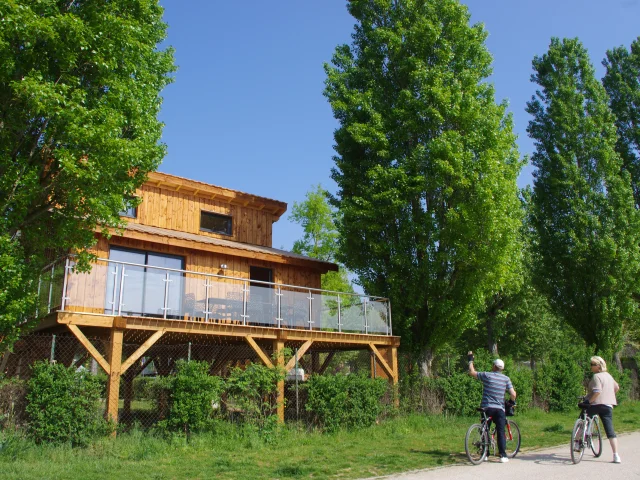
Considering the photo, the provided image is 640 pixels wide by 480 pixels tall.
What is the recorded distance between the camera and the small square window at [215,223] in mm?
19609

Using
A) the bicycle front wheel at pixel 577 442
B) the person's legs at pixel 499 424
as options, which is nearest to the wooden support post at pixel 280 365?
the person's legs at pixel 499 424

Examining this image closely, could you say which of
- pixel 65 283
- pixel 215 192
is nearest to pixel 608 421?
pixel 65 283

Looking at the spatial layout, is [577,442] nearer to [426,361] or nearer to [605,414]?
[605,414]

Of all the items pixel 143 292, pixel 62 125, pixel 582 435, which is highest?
pixel 62 125

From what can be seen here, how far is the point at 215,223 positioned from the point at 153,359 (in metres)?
5.15

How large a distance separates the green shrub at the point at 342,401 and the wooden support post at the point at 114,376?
14.4ft

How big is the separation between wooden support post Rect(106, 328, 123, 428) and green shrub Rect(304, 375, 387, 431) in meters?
4.40

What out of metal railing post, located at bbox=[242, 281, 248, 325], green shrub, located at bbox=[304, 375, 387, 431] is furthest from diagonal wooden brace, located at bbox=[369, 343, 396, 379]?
metal railing post, located at bbox=[242, 281, 248, 325]

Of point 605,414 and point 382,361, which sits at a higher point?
point 382,361

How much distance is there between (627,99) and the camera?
27.2 meters

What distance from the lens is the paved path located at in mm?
8156

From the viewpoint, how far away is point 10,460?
9016 mm

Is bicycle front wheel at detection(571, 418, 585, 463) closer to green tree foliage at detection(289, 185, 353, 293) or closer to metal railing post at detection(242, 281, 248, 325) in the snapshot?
metal railing post at detection(242, 281, 248, 325)

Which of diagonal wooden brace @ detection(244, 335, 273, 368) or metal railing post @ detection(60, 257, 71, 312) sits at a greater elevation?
metal railing post @ detection(60, 257, 71, 312)
